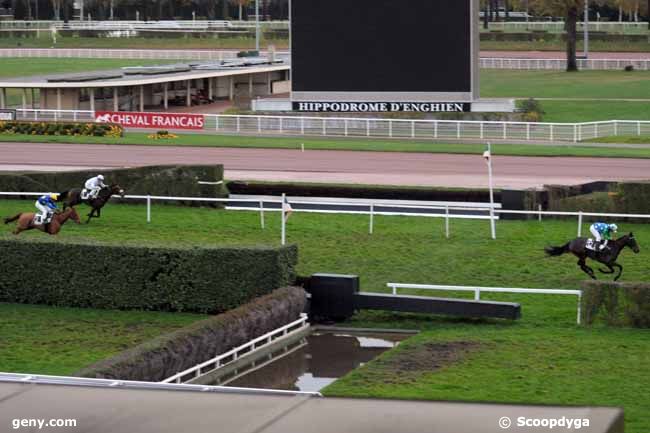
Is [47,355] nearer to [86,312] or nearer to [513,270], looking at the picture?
[86,312]

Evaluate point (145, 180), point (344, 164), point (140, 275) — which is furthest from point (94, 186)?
point (344, 164)

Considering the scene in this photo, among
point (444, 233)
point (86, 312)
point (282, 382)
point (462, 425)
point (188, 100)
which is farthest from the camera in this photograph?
point (188, 100)

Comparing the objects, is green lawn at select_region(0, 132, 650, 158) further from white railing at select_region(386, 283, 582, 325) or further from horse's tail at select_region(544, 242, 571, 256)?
white railing at select_region(386, 283, 582, 325)

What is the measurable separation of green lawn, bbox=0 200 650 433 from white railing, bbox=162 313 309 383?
940mm

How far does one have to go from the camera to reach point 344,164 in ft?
110

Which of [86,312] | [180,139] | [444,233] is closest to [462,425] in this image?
[86,312]

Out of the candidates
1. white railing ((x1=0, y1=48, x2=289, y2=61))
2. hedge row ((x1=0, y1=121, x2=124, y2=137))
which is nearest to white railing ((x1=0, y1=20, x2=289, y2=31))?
white railing ((x1=0, y1=48, x2=289, y2=61))

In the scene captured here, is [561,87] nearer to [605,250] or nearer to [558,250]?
[558,250]

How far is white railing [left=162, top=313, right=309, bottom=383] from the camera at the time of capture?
14618 mm

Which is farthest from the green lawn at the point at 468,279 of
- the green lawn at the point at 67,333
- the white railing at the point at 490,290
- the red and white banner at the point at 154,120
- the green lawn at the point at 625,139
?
the red and white banner at the point at 154,120

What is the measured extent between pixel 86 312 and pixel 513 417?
10.5 m

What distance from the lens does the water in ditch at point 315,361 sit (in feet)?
49.9

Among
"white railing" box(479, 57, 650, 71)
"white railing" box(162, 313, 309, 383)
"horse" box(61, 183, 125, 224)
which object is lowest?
"white railing" box(162, 313, 309, 383)

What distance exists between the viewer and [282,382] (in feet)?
50.0
